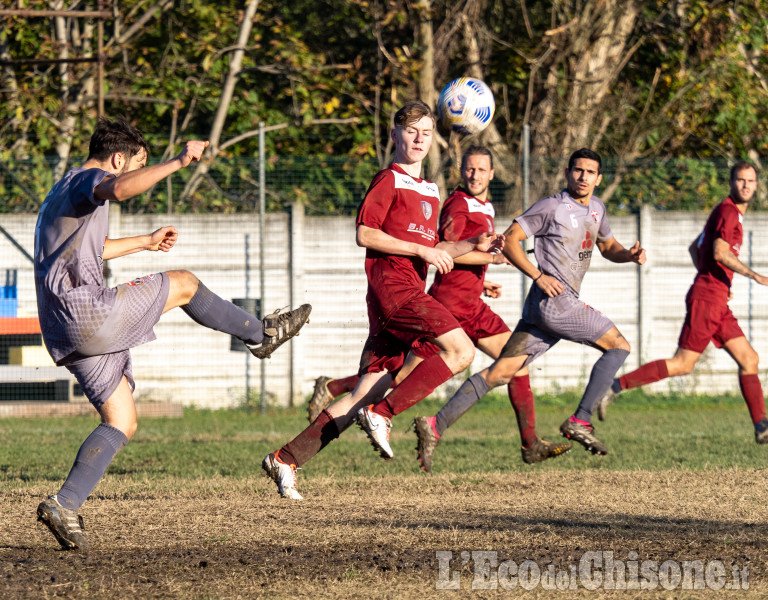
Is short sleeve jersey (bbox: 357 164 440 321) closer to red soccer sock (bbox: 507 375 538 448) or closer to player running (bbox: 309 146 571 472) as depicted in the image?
player running (bbox: 309 146 571 472)

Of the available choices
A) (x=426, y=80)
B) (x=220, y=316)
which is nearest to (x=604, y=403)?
(x=220, y=316)

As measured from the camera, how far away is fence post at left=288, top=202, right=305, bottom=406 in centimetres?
1291

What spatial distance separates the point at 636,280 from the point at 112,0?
8144 mm

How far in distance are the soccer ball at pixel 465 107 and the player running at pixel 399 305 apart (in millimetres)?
1533

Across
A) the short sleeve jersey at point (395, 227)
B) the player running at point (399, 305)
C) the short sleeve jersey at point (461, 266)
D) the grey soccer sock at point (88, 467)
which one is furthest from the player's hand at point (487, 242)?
the grey soccer sock at point (88, 467)

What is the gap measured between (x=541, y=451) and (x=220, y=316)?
2990mm

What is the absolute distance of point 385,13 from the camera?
15.7m

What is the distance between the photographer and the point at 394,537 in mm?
5086

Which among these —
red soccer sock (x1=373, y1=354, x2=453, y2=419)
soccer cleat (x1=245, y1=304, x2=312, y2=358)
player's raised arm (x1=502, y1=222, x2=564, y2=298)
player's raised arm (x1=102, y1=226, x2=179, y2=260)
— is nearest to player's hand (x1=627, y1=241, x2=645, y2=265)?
player's raised arm (x1=502, y1=222, x2=564, y2=298)

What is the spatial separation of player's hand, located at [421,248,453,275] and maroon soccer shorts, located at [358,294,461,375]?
246mm

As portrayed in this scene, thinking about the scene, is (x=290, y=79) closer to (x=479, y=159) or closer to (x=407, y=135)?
(x=479, y=159)

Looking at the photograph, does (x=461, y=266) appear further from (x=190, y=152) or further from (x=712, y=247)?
(x=190, y=152)

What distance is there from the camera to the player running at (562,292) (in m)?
7.36

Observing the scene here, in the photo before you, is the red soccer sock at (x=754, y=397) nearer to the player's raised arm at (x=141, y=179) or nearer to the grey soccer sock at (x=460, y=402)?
the grey soccer sock at (x=460, y=402)
